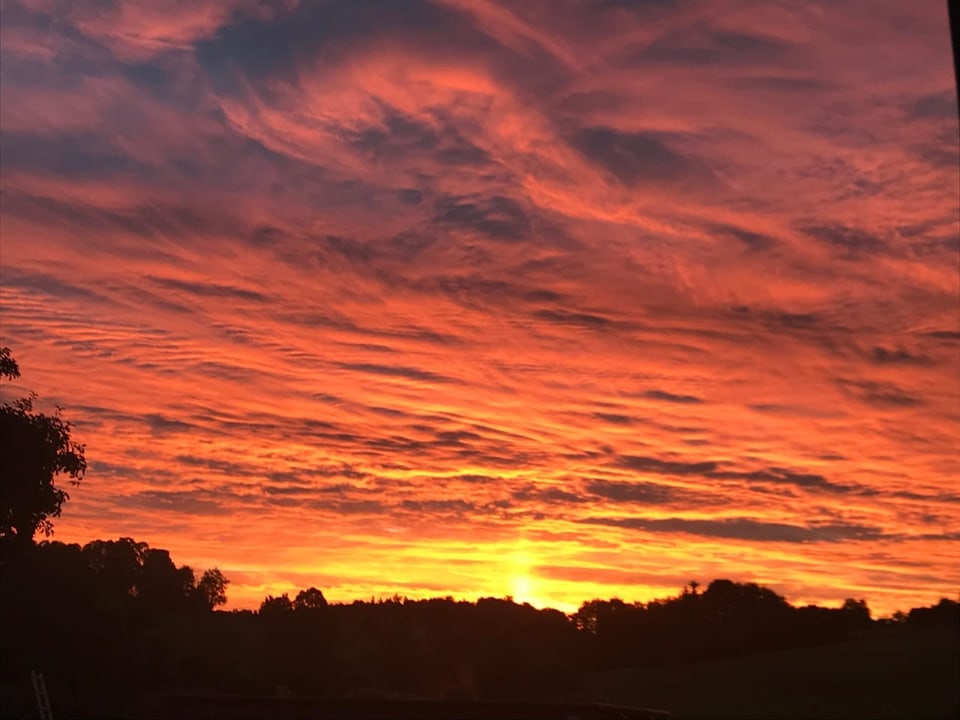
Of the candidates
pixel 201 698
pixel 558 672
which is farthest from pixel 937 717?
pixel 201 698

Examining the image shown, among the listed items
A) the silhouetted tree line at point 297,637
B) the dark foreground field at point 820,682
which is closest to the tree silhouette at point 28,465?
the silhouetted tree line at point 297,637

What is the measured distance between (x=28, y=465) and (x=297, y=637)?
20.4 m

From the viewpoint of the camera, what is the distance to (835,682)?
42.4 m

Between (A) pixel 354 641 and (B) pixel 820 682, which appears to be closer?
(B) pixel 820 682

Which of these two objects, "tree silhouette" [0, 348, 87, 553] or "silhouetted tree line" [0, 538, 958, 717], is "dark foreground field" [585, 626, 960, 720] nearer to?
"silhouetted tree line" [0, 538, 958, 717]

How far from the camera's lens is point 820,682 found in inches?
1673

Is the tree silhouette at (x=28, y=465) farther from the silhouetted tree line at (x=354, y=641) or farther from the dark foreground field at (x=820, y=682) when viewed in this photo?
the dark foreground field at (x=820, y=682)

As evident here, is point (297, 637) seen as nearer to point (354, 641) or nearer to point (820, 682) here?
point (354, 641)

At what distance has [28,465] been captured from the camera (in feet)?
171

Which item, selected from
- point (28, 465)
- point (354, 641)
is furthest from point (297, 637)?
point (28, 465)

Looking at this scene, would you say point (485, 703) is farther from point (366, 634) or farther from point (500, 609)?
point (366, 634)

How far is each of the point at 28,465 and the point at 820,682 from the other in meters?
34.9

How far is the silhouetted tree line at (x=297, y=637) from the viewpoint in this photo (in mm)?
51156

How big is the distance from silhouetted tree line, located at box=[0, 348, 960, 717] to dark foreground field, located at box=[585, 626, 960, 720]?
3.82 feet
